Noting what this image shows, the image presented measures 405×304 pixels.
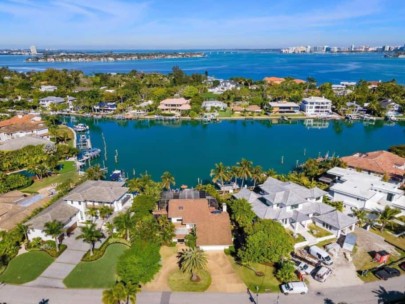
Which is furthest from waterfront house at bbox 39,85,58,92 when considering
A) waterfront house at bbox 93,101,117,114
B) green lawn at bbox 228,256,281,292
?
green lawn at bbox 228,256,281,292

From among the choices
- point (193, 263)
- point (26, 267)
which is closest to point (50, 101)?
point (26, 267)

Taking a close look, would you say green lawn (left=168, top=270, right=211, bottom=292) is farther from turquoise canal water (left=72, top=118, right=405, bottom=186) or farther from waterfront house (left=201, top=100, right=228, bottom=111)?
waterfront house (left=201, top=100, right=228, bottom=111)

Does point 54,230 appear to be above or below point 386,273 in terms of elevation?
above

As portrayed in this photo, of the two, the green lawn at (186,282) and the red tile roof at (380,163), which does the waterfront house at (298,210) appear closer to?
the green lawn at (186,282)

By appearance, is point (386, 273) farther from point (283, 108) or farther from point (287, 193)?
point (283, 108)

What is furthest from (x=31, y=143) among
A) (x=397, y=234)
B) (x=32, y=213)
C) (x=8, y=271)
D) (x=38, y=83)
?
(x=38, y=83)

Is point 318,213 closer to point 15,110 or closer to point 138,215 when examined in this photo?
point 138,215

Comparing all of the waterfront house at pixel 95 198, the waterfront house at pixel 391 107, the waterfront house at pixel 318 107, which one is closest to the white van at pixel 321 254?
the waterfront house at pixel 95 198
